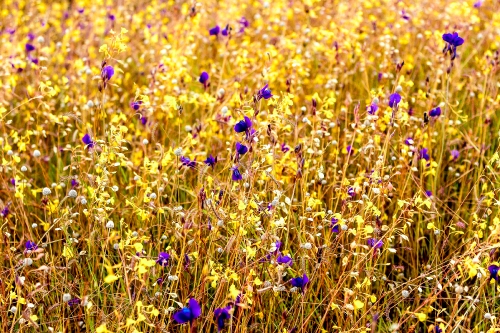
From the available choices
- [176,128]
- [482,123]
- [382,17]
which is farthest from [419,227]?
[382,17]

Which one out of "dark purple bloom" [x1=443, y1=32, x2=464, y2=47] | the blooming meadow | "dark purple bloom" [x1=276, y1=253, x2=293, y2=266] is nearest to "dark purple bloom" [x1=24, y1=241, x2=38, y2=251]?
the blooming meadow

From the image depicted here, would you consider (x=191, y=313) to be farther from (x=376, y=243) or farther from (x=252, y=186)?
(x=376, y=243)

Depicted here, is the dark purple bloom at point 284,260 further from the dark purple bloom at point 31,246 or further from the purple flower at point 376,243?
the dark purple bloom at point 31,246

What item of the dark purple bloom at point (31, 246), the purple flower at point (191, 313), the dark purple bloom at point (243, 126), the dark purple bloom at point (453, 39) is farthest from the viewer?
the dark purple bloom at point (453, 39)

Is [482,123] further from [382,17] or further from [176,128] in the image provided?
[382,17]

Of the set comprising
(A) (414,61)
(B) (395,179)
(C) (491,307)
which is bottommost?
(C) (491,307)

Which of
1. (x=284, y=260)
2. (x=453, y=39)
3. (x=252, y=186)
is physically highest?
(x=453, y=39)

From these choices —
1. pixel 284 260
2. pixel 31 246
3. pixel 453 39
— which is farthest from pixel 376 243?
pixel 31 246

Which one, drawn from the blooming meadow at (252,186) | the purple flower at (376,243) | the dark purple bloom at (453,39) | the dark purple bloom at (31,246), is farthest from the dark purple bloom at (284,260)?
the dark purple bloom at (453,39)
